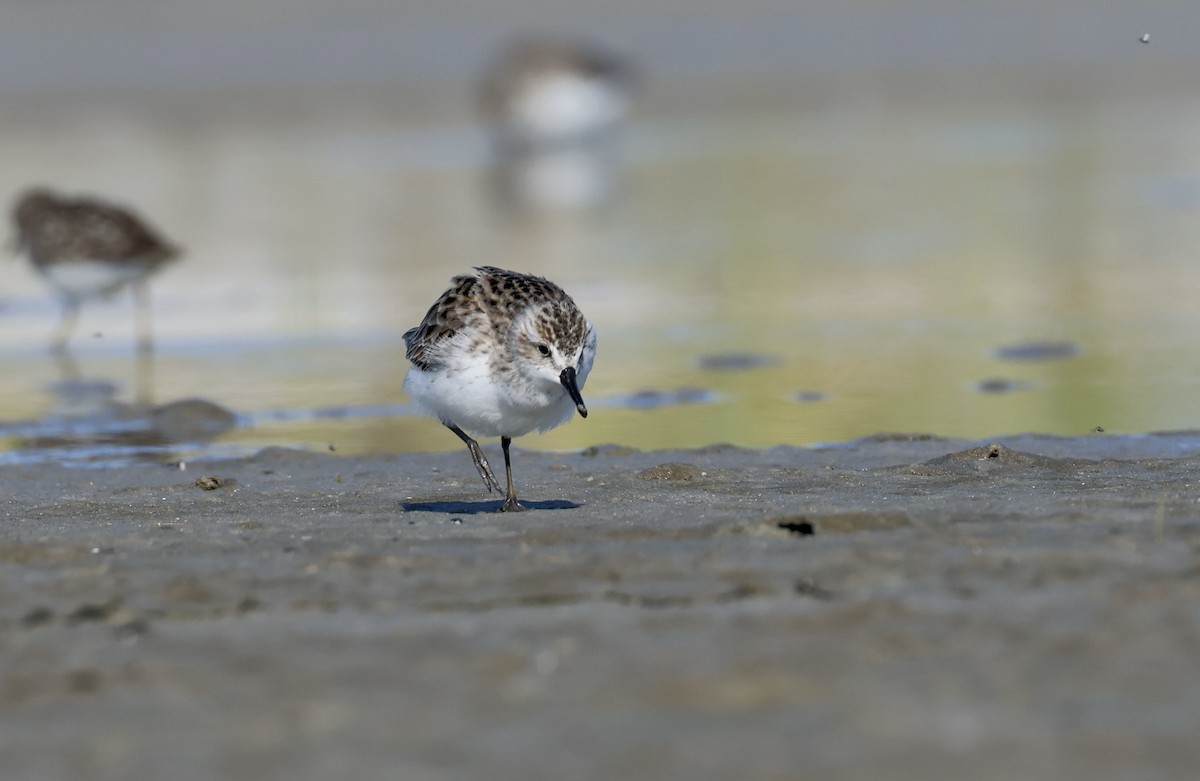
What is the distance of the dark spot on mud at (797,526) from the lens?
6.89 m

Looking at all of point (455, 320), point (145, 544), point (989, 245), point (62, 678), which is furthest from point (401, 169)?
point (62, 678)

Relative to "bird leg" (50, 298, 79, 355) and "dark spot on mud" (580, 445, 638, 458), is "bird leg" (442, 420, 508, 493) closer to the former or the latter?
"dark spot on mud" (580, 445, 638, 458)

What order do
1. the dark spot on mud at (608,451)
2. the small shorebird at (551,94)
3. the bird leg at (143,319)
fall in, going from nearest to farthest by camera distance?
the dark spot on mud at (608,451)
the bird leg at (143,319)
the small shorebird at (551,94)

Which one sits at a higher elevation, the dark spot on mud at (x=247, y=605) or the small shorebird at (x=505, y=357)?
the small shorebird at (x=505, y=357)

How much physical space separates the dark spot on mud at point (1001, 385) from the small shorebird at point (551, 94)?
15.8 meters

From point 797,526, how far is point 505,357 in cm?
188

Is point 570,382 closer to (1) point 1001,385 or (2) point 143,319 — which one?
(1) point 1001,385

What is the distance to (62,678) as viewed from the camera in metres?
5.32

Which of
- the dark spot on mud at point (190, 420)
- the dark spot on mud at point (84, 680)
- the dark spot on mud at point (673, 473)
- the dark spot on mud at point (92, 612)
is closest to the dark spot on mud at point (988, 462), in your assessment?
the dark spot on mud at point (673, 473)

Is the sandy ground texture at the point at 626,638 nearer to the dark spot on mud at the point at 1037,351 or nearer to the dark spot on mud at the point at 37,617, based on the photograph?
the dark spot on mud at the point at 37,617

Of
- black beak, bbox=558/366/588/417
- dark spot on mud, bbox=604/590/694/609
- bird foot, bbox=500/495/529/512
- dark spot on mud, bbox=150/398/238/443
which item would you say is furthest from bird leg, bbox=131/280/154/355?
dark spot on mud, bbox=604/590/694/609

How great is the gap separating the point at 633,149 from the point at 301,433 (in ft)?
52.6

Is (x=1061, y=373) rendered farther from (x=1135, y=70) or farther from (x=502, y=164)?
(x=1135, y=70)

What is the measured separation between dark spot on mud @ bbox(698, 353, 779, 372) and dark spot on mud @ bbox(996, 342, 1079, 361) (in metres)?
1.53
